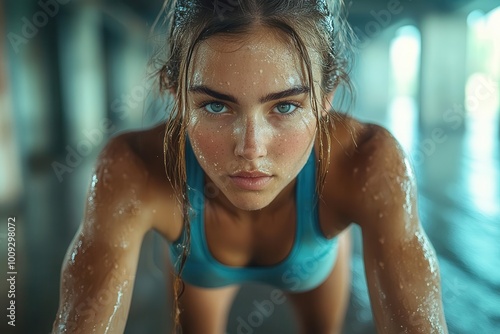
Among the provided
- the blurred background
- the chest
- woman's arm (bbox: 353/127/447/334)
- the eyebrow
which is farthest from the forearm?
the blurred background

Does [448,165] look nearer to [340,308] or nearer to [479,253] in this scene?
[479,253]

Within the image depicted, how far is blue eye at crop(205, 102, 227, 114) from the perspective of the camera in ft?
1.85

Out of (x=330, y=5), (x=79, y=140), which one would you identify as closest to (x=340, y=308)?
(x=330, y=5)

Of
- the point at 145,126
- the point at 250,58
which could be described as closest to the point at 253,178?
the point at 250,58

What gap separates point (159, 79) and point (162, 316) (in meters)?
0.82

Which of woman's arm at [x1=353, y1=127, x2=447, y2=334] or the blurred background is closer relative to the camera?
woman's arm at [x1=353, y1=127, x2=447, y2=334]

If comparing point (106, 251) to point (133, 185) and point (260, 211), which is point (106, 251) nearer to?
point (133, 185)

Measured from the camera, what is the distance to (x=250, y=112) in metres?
Answer: 0.54

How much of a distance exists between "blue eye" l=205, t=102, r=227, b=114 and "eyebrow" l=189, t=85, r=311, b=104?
1cm

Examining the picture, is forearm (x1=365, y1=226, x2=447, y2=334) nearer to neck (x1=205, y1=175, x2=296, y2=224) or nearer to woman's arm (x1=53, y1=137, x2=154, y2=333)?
neck (x1=205, y1=175, x2=296, y2=224)

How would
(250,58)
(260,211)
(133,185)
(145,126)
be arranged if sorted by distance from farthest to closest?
(145,126), (260,211), (133,185), (250,58)

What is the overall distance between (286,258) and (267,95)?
12.0 inches

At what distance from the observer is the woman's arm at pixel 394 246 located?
1.97ft

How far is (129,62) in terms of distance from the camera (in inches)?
287
